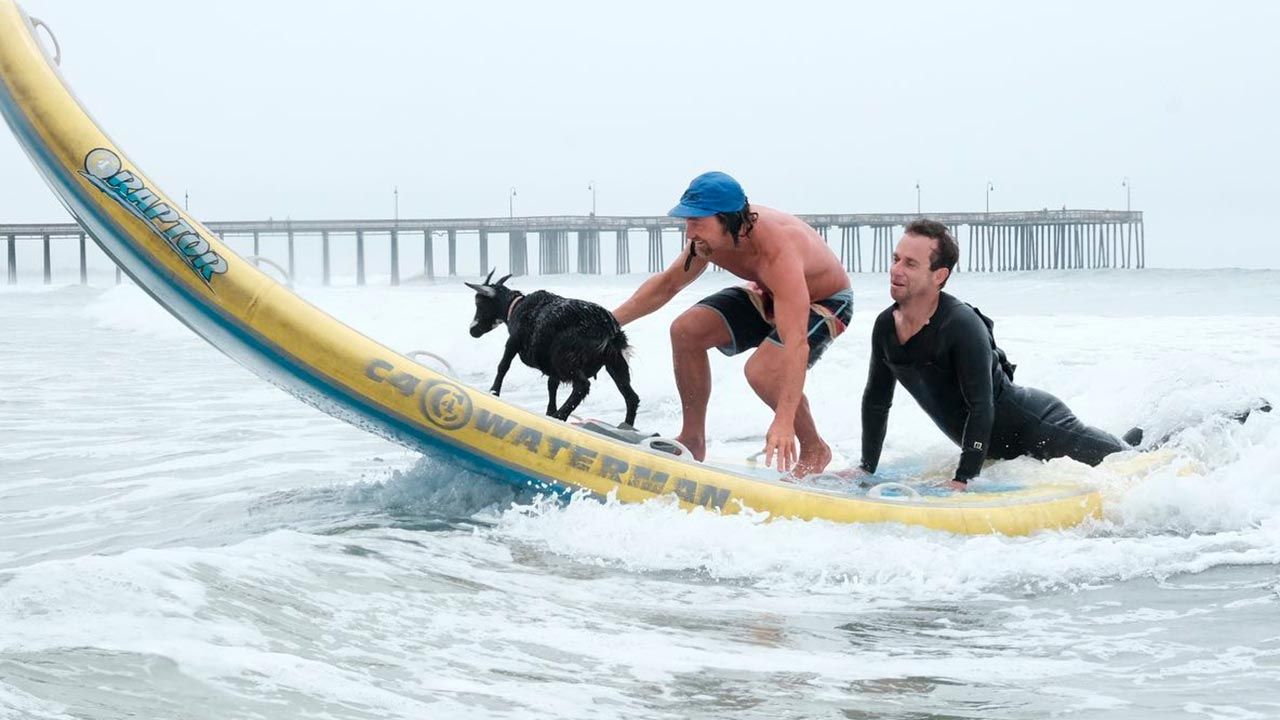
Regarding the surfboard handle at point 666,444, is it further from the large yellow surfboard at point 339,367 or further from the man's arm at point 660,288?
the man's arm at point 660,288

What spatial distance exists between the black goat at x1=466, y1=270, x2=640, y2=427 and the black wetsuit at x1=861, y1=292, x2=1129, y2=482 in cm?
120

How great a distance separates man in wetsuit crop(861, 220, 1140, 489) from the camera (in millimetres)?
5371

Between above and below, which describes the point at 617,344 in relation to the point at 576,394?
above

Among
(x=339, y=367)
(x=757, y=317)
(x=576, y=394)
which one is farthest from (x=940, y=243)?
(x=339, y=367)

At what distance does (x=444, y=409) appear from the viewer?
5359 millimetres

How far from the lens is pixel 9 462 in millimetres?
7488

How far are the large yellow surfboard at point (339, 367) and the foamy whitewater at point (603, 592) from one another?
0.46 ft

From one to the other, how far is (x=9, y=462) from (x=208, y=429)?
170 centimetres

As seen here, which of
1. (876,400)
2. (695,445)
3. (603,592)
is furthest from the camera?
(695,445)

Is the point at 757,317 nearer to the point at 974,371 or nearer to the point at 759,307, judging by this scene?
the point at 759,307

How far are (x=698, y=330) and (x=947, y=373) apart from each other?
3.52 feet

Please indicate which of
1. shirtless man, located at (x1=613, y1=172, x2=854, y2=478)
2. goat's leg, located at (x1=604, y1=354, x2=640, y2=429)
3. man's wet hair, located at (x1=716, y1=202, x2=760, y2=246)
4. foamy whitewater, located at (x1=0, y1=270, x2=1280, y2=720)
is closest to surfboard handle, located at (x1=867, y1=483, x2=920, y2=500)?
foamy whitewater, located at (x1=0, y1=270, x2=1280, y2=720)

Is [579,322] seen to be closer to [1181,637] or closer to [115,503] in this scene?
[115,503]

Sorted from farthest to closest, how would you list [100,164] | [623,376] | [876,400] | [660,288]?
[623,376] < [660,288] < [876,400] < [100,164]
